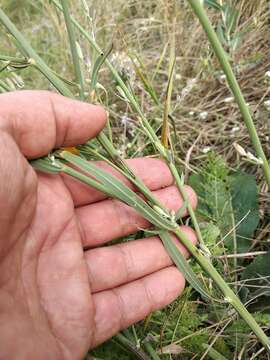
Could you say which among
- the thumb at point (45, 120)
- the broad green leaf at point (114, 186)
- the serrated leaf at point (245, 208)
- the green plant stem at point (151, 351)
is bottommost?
the green plant stem at point (151, 351)

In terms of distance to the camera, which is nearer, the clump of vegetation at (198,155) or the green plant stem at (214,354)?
the clump of vegetation at (198,155)

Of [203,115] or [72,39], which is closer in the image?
[72,39]

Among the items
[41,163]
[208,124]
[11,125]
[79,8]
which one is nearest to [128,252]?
[41,163]

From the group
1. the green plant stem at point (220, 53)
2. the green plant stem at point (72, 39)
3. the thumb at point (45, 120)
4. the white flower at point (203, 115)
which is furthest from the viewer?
the white flower at point (203, 115)

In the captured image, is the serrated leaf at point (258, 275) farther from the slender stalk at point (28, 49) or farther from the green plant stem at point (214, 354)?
the slender stalk at point (28, 49)

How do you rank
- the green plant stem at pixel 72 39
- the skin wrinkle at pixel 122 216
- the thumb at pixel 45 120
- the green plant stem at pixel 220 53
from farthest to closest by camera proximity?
the skin wrinkle at pixel 122 216 < the thumb at pixel 45 120 < the green plant stem at pixel 72 39 < the green plant stem at pixel 220 53

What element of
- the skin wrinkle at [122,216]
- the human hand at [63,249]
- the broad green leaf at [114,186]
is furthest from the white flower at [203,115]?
the broad green leaf at [114,186]

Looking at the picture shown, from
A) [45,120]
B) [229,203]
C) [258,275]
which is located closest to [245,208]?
[229,203]

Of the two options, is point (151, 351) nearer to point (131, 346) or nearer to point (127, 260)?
point (131, 346)
